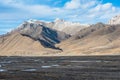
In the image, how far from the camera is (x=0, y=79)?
8144 centimetres

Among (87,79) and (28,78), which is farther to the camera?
(28,78)

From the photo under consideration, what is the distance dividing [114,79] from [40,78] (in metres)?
Answer: 16.9

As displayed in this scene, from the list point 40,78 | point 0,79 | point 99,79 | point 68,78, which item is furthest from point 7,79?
point 99,79

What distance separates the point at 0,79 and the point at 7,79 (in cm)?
161

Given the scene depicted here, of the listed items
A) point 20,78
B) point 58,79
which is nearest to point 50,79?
point 58,79

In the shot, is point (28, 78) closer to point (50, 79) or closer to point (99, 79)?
point (50, 79)

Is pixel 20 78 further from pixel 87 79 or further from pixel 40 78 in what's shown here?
pixel 87 79

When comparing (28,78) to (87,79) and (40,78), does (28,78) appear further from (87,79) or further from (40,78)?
(87,79)

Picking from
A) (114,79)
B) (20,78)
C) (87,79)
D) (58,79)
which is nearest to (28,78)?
(20,78)

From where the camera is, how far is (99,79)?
7706 centimetres

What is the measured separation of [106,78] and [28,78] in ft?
57.0

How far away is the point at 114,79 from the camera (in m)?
76.7

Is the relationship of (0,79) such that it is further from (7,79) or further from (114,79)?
(114,79)

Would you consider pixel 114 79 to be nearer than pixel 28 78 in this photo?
Yes
